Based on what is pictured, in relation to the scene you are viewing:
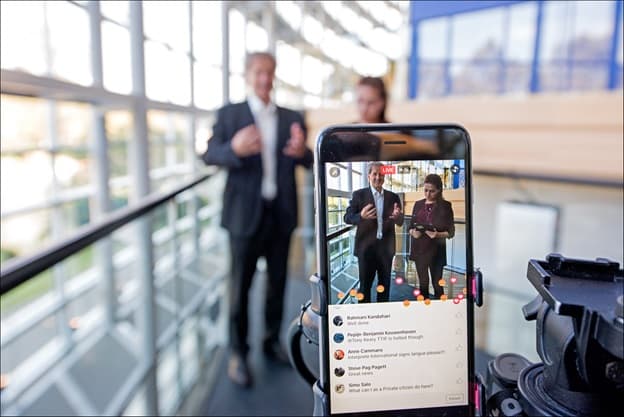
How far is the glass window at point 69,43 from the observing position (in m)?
1.66

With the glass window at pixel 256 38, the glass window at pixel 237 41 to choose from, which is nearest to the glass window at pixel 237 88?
the glass window at pixel 237 41

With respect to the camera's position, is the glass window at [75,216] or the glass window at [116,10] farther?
the glass window at [75,216]

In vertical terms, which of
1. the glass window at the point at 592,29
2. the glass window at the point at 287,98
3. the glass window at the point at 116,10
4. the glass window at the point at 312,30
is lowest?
the glass window at the point at 287,98

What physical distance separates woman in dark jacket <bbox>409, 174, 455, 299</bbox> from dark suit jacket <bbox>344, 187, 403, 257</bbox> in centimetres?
2

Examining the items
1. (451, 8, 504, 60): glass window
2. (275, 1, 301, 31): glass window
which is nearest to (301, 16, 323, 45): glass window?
(275, 1, 301, 31): glass window

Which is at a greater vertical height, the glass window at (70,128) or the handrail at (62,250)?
the glass window at (70,128)

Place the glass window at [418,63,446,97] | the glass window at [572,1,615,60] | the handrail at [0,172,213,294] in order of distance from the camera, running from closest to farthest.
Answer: the handrail at [0,172,213,294]
the glass window at [572,1,615,60]
the glass window at [418,63,446,97]

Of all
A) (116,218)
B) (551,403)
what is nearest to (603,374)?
(551,403)

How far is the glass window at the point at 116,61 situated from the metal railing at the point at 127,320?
1.43 feet

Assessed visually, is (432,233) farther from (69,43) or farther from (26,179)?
(26,179)

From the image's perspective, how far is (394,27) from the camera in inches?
46.5

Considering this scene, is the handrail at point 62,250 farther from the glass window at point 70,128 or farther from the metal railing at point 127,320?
the glass window at point 70,128

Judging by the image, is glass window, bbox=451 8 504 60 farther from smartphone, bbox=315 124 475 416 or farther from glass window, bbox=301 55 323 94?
smartphone, bbox=315 124 475 416

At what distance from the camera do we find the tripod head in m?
0.44
